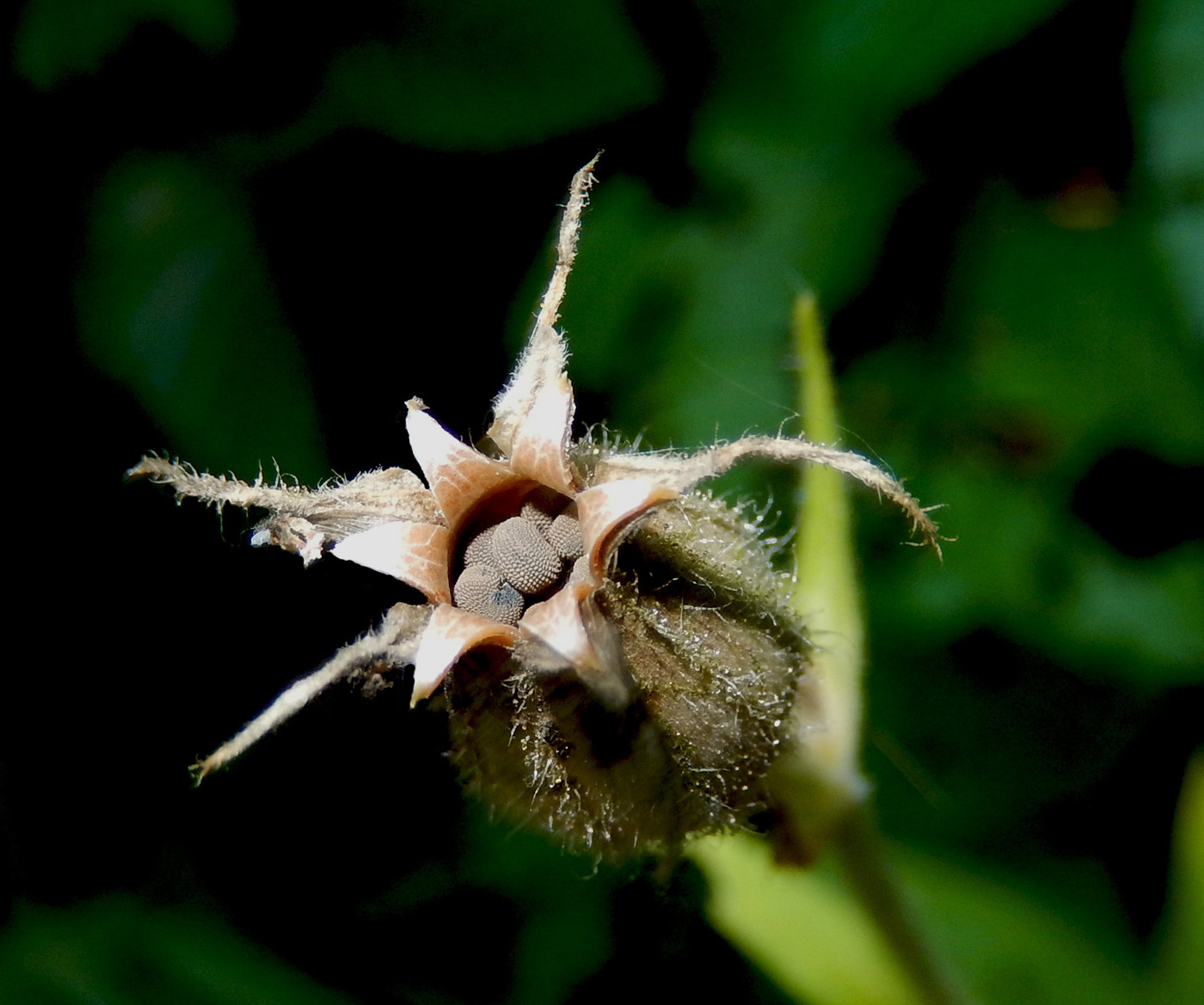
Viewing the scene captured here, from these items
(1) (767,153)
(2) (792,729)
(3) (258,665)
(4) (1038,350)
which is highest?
(1) (767,153)

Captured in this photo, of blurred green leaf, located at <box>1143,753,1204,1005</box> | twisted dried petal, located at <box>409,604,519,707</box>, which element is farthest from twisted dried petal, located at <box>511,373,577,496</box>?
blurred green leaf, located at <box>1143,753,1204,1005</box>

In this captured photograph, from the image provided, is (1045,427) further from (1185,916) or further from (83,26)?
(83,26)

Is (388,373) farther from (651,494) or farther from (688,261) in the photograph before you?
(651,494)

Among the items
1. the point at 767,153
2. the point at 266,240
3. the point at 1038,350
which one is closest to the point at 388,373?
the point at 266,240

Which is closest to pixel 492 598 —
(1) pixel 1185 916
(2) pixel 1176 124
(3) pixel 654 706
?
(3) pixel 654 706

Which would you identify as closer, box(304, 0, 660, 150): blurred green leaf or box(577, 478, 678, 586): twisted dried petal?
box(577, 478, 678, 586): twisted dried petal

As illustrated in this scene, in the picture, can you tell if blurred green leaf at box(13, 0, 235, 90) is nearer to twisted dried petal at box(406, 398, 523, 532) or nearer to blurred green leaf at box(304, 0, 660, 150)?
blurred green leaf at box(304, 0, 660, 150)
